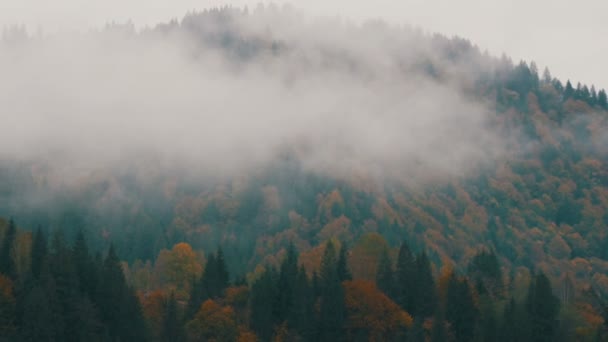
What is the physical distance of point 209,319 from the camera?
3871 inches

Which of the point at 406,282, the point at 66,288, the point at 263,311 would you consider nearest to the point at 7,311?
the point at 66,288

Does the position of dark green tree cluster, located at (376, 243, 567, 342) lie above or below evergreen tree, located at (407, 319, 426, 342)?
below

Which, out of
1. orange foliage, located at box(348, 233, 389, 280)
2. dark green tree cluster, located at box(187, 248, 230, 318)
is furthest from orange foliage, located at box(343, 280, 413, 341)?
dark green tree cluster, located at box(187, 248, 230, 318)

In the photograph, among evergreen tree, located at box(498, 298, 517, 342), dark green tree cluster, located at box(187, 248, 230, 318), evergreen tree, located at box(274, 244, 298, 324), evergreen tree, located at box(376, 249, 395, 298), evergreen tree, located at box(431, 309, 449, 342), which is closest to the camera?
evergreen tree, located at box(431, 309, 449, 342)

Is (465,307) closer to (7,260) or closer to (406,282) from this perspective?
(406,282)

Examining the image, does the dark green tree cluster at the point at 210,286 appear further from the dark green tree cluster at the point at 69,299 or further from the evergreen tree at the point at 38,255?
the evergreen tree at the point at 38,255

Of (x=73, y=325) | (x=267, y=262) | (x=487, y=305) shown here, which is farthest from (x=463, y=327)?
(x=267, y=262)

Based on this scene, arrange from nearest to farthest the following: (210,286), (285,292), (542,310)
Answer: (542,310) < (285,292) < (210,286)

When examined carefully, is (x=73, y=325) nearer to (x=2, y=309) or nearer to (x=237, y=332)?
(x=2, y=309)

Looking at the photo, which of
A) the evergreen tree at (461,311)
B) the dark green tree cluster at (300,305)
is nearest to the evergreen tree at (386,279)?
the dark green tree cluster at (300,305)

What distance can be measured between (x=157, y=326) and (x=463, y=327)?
31252 millimetres

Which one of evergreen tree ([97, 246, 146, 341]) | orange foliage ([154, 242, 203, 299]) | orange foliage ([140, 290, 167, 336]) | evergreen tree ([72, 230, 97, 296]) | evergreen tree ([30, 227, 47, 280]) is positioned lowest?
orange foliage ([154, 242, 203, 299])

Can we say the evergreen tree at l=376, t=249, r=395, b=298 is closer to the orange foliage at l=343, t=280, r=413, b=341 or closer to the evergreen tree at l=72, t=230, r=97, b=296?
the orange foliage at l=343, t=280, r=413, b=341

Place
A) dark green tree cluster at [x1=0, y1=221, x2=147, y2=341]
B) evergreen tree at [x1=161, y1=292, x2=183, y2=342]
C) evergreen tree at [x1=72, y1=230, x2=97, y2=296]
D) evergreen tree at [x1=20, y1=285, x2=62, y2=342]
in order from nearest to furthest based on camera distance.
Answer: evergreen tree at [x1=20, y1=285, x2=62, y2=342] → dark green tree cluster at [x1=0, y1=221, x2=147, y2=341] → evergreen tree at [x1=72, y1=230, x2=97, y2=296] → evergreen tree at [x1=161, y1=292, x2=183, y2=342]
